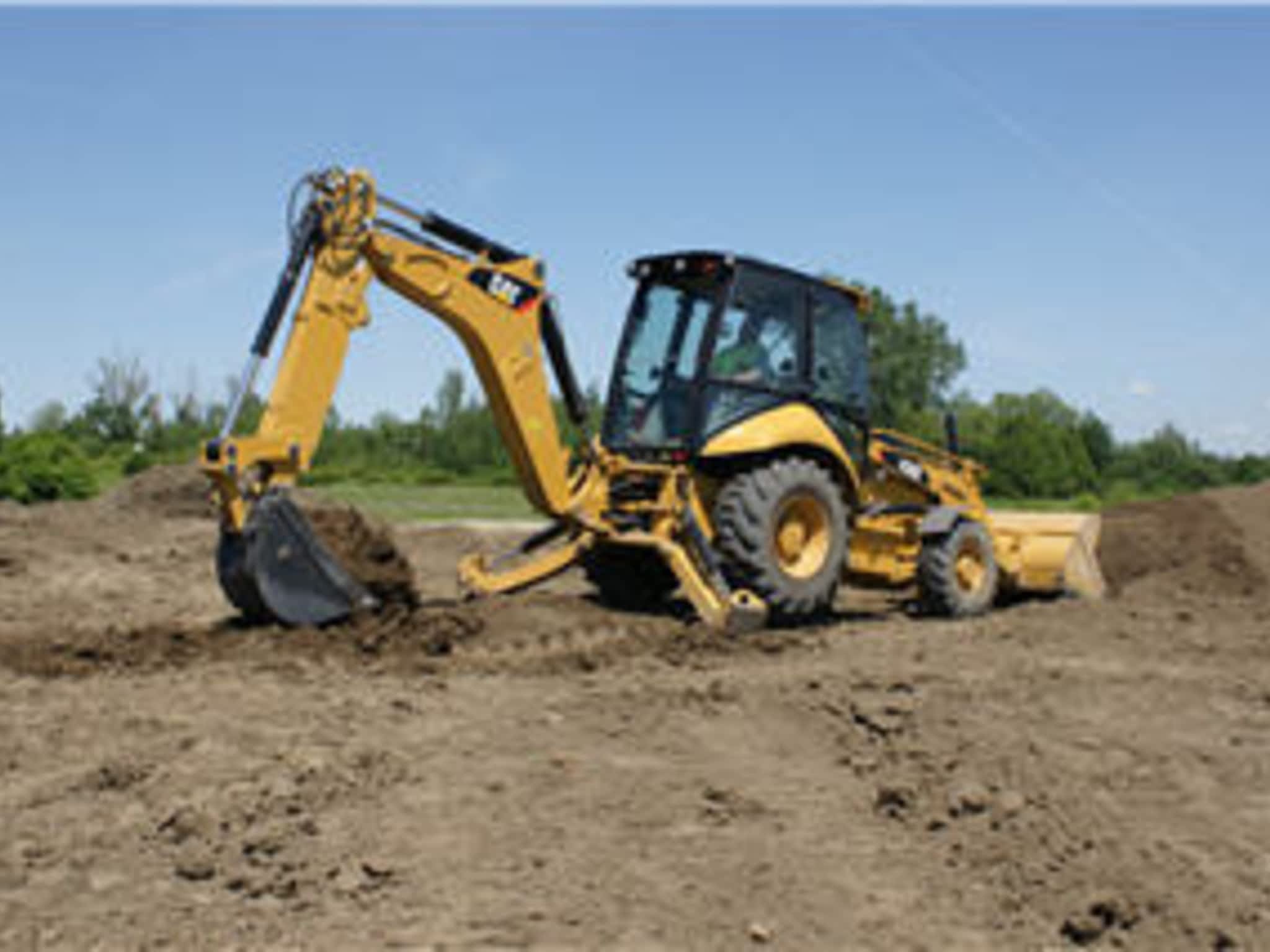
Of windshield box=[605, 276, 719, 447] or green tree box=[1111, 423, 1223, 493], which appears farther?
green tree box=[1111, 423, 1223, 493]

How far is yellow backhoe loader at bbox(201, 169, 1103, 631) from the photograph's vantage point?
675 cm

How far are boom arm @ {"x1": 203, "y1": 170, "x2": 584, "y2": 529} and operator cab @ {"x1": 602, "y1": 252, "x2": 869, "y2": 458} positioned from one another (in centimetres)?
62

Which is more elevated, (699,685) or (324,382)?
(324,382)

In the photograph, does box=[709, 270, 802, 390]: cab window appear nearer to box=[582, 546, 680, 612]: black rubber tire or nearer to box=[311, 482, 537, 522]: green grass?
box=[582, 546, 680, 612]: black rubber tire

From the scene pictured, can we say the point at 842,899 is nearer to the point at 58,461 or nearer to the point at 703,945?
the point at 703,945

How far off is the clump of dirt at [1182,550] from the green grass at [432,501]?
29.9 ft

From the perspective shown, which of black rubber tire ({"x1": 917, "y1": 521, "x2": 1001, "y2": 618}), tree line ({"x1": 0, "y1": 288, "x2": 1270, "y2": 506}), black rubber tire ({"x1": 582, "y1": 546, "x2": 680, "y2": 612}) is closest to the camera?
black rubber tire ({"x1": 582, "y1": 546, "x2": 680, "y2": 612})

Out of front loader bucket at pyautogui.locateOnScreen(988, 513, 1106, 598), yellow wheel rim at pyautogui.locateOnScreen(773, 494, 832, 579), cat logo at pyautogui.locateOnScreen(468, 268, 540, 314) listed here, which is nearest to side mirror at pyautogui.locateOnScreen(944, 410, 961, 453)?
front loader bucket at pyautogui.locateOnScreen(988, 513, 1106, 598)

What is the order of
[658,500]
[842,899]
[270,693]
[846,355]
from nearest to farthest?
1. [842,899]
2. [270,693]
3. [658,500]
4. [846,355]

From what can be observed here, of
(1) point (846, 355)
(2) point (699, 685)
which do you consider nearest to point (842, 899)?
(2) point (699, 685)

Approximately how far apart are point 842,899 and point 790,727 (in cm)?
180

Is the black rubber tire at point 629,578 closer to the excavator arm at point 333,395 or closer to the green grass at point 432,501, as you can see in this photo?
the excavator arm at point 333,395

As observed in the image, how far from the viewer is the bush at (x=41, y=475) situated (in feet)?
72.9

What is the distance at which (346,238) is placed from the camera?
22.7 ft
